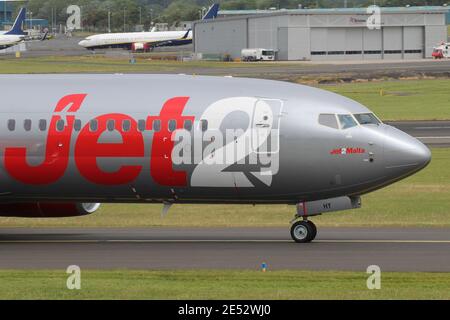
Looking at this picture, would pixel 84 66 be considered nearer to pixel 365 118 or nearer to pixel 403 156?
pixel 365 118

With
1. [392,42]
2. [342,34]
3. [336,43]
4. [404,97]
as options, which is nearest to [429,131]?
[404,97]

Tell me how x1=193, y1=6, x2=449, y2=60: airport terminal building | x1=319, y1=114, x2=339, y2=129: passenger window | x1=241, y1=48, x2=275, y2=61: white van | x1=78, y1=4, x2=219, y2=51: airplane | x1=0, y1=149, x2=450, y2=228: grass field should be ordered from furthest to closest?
x1=78, y1=4, x2=219, y2=51: airplane
x1=193, y1=6, x2=449, y2=60: airport terminal building
x1=241, y1=48, x2=275, y2=61: white van
x1=0, y1=149, x2=450, y2=228: grass field
x1=319, y1=114, x2=339, y2=129: passenger window

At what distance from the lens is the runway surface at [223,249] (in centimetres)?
2678

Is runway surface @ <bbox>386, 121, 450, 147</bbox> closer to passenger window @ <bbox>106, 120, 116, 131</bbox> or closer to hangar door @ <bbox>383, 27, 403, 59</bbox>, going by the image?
passenger window @ <bbox>106, 120, 116, 131</bbox>

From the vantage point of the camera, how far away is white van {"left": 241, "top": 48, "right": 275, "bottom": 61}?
146m

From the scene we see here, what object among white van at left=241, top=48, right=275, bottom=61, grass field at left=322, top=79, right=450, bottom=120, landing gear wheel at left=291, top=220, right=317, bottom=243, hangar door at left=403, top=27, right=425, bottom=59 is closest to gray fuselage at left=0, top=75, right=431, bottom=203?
landing gear wheel at left=291, top=220, right=317, bottom=243

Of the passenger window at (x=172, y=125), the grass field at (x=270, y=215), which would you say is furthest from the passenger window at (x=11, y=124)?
the grass field at (x=270, y=215)

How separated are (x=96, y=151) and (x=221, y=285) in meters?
8.54

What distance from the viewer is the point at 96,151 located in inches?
1211

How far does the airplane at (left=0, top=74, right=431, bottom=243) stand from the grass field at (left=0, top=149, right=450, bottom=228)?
482cm

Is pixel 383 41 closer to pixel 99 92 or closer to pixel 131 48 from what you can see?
pixel 131 48

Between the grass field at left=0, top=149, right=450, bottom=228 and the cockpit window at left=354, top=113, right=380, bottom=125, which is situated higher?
the cockpit window at left=354, top=113, right=380, bottom=125

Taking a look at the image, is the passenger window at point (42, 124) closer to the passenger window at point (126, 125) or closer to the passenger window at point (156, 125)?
the passenger window at point (126, 125)

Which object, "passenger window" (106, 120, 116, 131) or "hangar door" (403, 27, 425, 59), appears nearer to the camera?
"passenger window" (106, 120, 116, 131)
